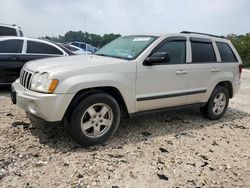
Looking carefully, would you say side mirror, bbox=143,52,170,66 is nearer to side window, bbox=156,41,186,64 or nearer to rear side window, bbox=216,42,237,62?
side window, bbox=156,41,186,64

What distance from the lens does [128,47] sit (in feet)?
15.7

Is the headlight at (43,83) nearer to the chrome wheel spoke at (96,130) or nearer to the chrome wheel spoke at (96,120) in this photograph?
the chrome wheel spoke at (96,120)

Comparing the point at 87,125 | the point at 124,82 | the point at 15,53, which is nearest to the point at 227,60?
the point at 124,82

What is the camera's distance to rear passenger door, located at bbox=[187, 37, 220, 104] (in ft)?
16.9

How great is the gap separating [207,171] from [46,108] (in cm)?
221

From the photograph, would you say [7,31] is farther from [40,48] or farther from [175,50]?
[175,50]

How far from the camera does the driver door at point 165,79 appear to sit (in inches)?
172

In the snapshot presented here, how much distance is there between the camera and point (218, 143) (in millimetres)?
4555

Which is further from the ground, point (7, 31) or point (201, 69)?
point (7, 31)

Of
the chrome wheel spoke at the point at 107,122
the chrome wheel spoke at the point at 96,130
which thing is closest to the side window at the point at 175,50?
the chrome wheel spoke at the point at 107,122

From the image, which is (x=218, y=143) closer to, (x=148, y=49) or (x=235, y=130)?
(x=235, y=130)

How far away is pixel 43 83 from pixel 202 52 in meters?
3.19

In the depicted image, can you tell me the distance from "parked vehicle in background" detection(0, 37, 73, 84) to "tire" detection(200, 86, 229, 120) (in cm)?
437

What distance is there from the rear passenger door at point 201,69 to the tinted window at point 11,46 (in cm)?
433
